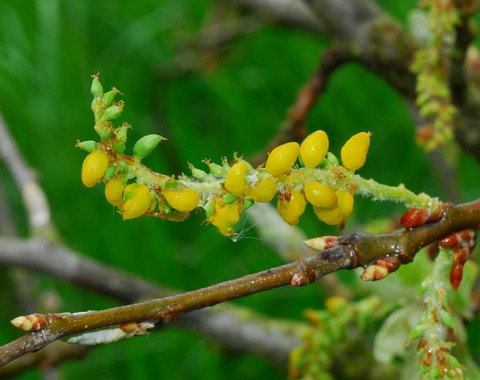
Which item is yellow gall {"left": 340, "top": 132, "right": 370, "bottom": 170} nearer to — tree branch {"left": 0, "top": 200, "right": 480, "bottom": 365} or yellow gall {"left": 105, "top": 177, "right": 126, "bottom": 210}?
tree branch {"left": 0, "top": 200, "right": 480, "bottom": 365}

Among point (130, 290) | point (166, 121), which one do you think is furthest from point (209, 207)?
point (166, 121)

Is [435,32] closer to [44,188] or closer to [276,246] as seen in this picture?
[276,246]

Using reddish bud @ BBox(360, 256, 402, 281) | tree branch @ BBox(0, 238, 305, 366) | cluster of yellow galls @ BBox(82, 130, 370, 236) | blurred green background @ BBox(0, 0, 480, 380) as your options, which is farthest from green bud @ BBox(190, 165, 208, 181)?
blurred green background @ BBox(0, 0, 480, 380)

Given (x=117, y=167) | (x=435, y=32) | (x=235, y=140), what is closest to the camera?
(x=117, y=167)

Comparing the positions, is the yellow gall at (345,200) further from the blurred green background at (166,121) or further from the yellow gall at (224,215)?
the blurred green background at (166,121)

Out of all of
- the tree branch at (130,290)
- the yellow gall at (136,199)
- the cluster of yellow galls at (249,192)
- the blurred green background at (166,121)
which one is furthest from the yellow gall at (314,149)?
the blurred green background at (166,121)

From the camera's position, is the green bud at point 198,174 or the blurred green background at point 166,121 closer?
the green bud at point 198,174

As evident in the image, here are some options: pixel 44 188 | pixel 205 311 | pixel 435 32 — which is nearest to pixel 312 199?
pixel 435 32
